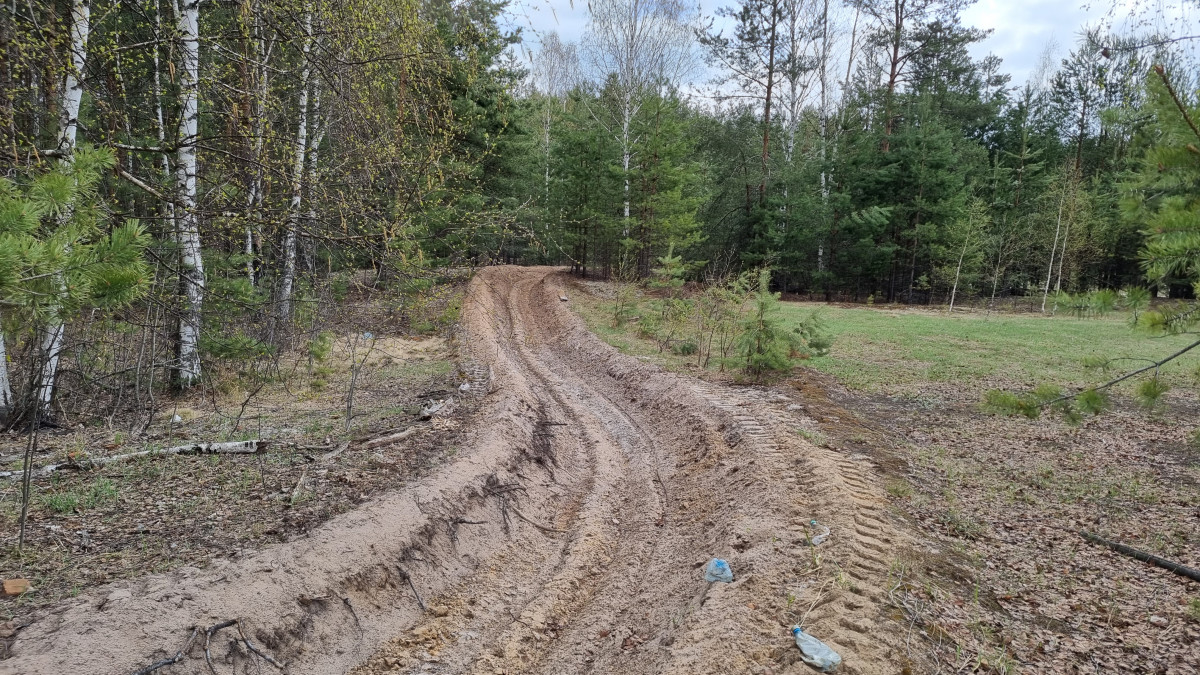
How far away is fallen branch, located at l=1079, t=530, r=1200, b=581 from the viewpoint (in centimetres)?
440

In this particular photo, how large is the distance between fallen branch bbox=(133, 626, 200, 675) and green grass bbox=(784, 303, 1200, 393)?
928 centimetres

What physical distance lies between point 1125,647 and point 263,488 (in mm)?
6199

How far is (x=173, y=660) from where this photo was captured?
3.15 metres

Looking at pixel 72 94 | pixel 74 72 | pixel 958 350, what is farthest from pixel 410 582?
pixel 958 350

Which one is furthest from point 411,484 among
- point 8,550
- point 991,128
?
point 991,128

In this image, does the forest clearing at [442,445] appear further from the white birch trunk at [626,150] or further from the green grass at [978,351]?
the white birch trunk at [626,150]

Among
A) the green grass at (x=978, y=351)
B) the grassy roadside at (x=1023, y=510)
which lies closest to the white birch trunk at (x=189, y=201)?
the grassy roadside at (x=1023, y=510)

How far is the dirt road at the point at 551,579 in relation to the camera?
343cm

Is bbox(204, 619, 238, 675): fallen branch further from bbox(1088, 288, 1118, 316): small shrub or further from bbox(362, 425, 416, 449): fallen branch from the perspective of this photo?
bbox(1088, 288, 1118, 316): small shrub

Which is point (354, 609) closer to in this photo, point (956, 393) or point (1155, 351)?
point (956, 393)

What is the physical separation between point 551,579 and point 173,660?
2607 millimetres

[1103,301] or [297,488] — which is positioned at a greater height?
[1103,301]

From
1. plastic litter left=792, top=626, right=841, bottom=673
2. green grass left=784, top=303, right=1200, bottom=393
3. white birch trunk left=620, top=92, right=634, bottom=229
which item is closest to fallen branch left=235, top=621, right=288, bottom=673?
plastic litter left=792, top=626, right=841, bottom=673

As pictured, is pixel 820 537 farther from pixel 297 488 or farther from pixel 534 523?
pixel 297 488
